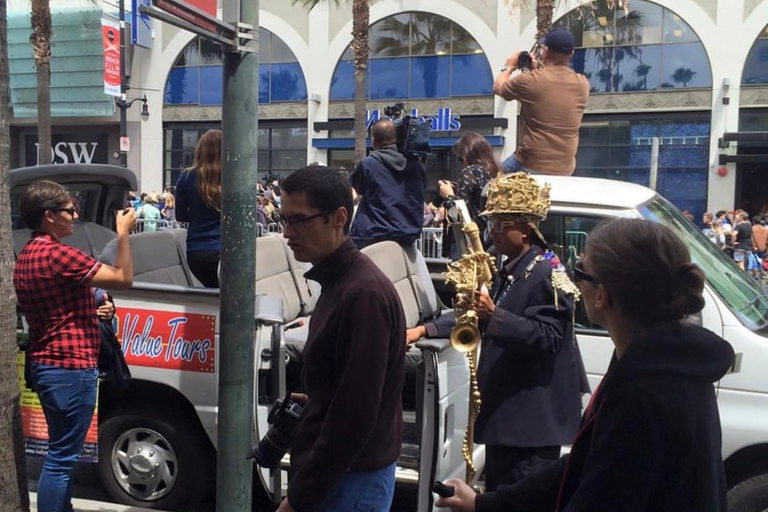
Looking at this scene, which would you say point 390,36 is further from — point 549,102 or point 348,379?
point 348,379

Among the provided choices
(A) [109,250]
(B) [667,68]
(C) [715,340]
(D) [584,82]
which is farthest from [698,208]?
(C) [715,340]

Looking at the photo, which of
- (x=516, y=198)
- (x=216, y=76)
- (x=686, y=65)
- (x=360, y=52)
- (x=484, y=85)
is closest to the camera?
(x=516, y=198)

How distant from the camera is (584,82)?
5441 mm

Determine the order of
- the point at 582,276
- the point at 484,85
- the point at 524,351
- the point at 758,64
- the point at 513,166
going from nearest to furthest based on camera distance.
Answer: the point at 582,276
the point at 524,351
the point at 513,166
the point at 758,64
the point at 484,85

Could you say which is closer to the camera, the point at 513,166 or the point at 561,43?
the point at 561,43

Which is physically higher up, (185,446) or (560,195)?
(560,195)

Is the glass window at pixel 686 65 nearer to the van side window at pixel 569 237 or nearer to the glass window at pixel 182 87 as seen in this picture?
the glass window at pixel 182 87

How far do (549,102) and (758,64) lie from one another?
22.5m

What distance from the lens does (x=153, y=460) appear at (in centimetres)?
470

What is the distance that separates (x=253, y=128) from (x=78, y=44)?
31.1m

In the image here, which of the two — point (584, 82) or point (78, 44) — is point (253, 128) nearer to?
point (584, 82)

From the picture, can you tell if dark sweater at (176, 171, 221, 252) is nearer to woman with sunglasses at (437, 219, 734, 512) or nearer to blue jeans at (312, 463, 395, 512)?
blue jeans at (312, 463, 395, 512)

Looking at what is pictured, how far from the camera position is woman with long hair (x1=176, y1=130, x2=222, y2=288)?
514cm

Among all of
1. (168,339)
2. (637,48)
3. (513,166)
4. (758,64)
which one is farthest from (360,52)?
(168,339)
